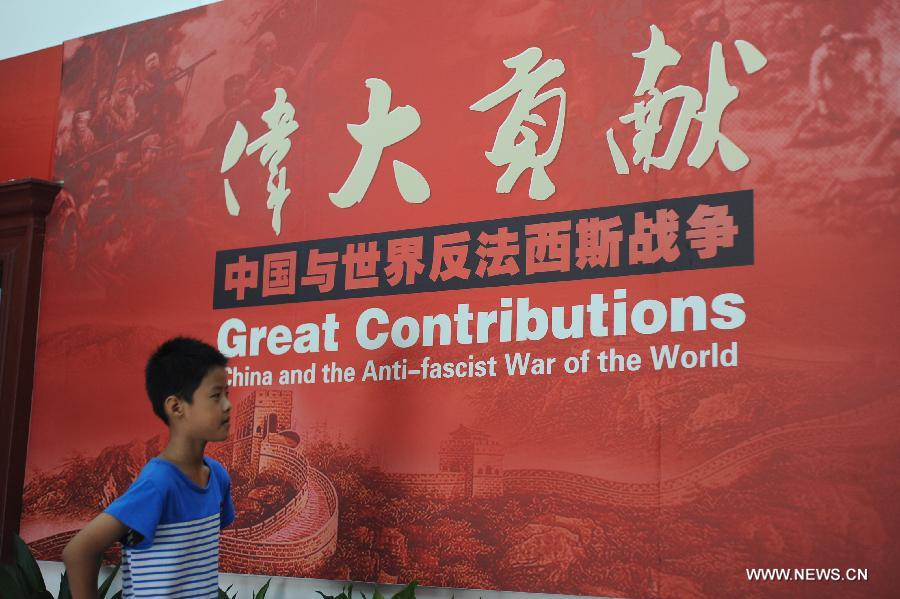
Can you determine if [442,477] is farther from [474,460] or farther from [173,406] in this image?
[173,406]

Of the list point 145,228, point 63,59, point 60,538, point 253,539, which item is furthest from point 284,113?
point 60,538

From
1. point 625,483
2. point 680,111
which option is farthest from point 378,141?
point 625,483

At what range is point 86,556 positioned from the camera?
1991 millimetres

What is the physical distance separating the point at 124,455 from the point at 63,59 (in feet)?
5.88

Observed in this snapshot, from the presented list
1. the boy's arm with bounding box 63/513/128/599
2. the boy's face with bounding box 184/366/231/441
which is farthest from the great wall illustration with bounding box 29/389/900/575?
the boy's arm with bounding box 63/513/128/599

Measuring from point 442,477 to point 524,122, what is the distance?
1191 mm

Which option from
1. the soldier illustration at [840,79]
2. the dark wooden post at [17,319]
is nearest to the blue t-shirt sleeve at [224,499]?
the soldier illustration at [840,79]

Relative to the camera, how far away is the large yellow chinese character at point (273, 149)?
12.8 feet

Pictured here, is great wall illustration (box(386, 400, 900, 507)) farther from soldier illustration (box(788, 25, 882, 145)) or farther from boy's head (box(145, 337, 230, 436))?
boy's head (box(145, 337, 230, 436))

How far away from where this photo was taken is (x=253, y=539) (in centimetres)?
370

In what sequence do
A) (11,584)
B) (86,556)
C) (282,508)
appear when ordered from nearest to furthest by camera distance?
(86,556) → (11,584) → (282,508)

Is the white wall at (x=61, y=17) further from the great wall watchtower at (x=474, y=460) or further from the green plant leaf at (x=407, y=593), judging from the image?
the green plant leaf at (x=407, y=593)

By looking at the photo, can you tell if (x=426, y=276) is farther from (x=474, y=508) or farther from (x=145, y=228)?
(x=145, y=228)

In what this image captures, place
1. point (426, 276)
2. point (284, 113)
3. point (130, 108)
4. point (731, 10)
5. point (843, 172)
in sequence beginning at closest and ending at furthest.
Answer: point (843, 172) < point (731, 10) < point (426, 276) < point (284, 113) < point (130, 108)
